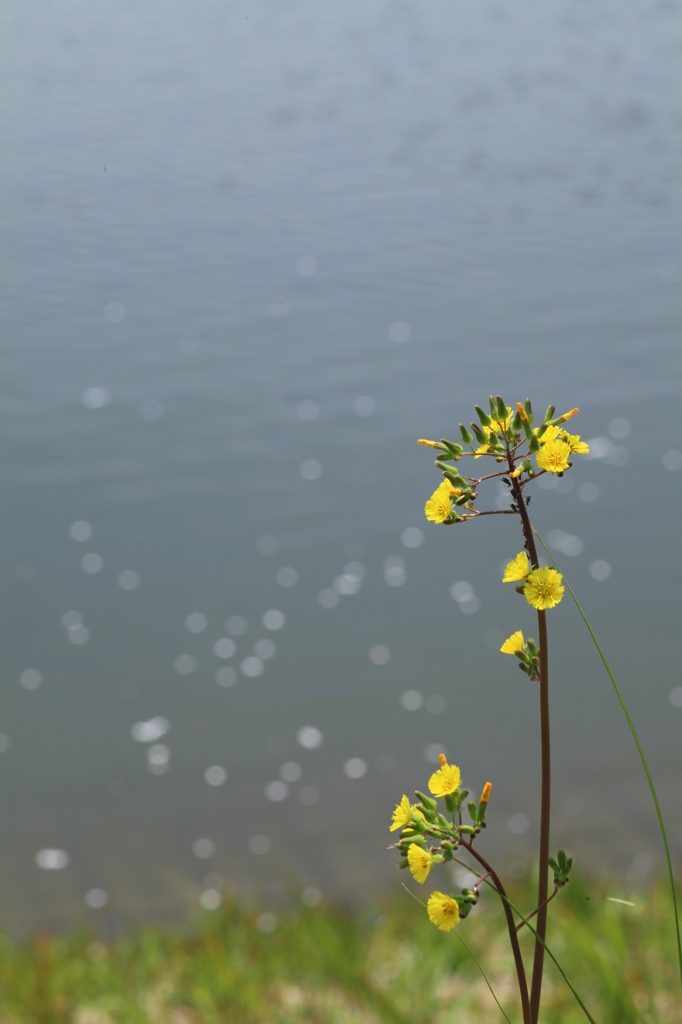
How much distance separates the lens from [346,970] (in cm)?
290

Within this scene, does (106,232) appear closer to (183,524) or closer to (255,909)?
(183,524)

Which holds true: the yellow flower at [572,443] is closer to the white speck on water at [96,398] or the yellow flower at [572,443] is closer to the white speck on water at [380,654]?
the white speck on water at [380,654]

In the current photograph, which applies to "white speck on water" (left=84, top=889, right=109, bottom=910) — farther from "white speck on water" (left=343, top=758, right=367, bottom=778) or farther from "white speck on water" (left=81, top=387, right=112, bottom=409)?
"white speck on water" (left=81, top=387, right=112, bottom=409)

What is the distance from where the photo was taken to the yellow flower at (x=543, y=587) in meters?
1.07

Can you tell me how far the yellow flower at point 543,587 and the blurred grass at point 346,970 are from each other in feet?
5.35

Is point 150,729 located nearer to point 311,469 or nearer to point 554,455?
point 311,469

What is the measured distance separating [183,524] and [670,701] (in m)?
2.96

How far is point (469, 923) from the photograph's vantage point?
3322 mm

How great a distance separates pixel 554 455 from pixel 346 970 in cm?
222

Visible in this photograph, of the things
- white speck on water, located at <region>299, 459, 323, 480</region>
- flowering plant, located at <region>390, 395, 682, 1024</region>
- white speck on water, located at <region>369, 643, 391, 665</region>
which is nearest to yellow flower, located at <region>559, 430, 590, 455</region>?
flowering plant, located at <region>390, 395, 682, 1024</region>

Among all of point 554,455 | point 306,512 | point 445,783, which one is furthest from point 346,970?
point 306,512

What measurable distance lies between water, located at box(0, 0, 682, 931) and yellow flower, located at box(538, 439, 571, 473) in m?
3.07

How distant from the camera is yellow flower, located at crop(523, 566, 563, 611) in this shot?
1.07m

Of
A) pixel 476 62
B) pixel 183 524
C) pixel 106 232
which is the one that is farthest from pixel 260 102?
pixel 183 524
